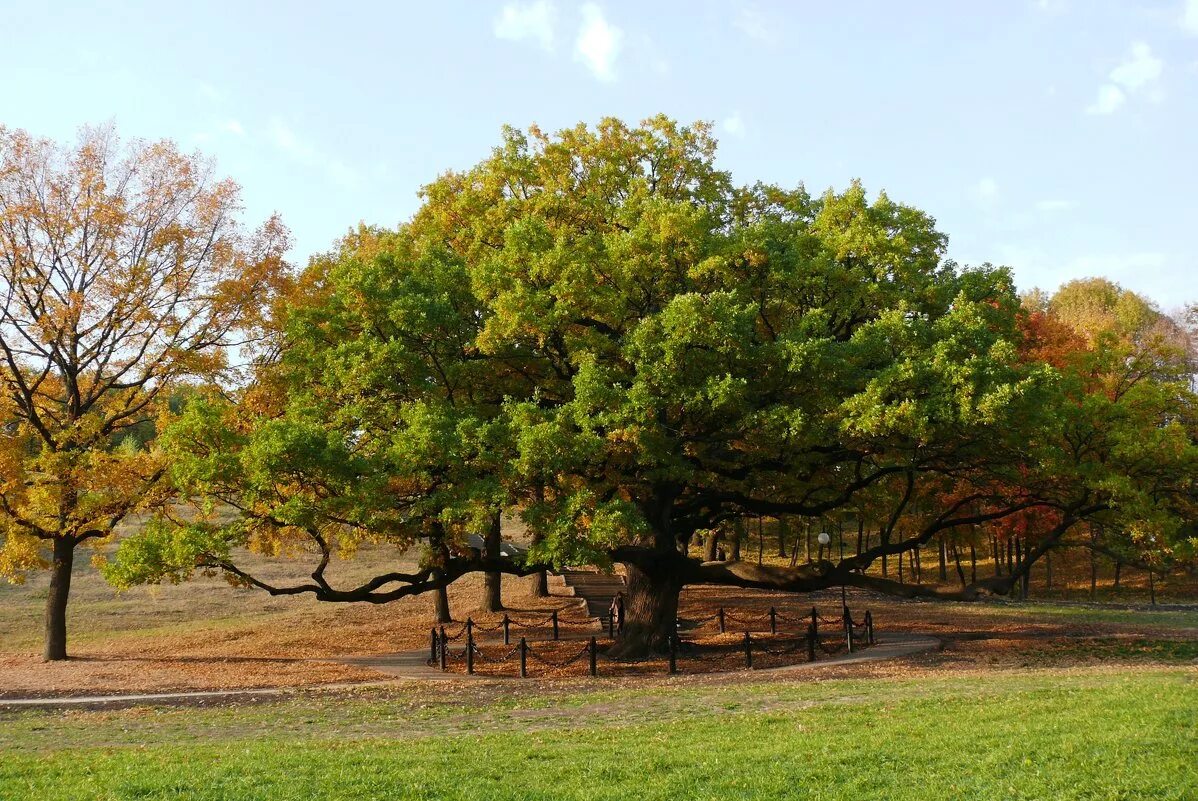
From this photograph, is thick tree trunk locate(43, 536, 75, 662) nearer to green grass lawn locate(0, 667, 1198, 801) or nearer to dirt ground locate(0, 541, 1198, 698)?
dirt ground locate(0, 541, 1198, 698)

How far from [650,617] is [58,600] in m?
16.1

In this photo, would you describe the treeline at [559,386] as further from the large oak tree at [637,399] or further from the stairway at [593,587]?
the stairway at [593,587]

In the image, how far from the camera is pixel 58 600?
2477 cm

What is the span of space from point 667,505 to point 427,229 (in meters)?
10.2

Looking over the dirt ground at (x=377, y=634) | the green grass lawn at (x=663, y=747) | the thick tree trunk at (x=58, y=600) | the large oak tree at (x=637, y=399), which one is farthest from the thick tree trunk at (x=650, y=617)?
the thick tree trunk at (x=58, y=600)

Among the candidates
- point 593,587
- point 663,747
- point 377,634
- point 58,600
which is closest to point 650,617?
point 377,634

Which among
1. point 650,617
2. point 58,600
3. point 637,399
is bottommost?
point 650,617

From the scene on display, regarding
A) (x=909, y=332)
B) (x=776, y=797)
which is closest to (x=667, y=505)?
(x=909, y=332)

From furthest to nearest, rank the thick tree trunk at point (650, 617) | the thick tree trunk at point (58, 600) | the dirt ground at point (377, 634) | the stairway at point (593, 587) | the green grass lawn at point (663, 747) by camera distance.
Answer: the stairway at point (593, 587) → the thick tree trunk at point (58, 600) → the thick tree trunk at point (650, 617) → the dirt ground at point (377, 634) → the green grass lawn at point (663, 747)

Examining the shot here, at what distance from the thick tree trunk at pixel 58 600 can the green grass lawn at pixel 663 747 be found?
32.3 feet

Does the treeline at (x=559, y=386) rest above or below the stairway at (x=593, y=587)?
above

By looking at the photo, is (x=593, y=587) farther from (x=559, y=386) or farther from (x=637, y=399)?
(x=637, y=399)

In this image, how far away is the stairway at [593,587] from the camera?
109ft

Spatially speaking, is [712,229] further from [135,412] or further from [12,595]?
[12,595]
